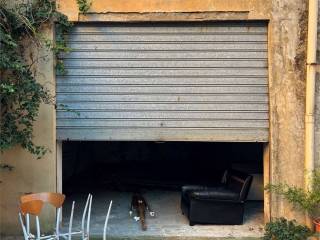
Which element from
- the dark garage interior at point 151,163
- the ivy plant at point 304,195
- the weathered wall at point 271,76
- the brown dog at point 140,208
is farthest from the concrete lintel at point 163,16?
the dark garage interior at point 151,163

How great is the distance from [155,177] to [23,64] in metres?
5.48

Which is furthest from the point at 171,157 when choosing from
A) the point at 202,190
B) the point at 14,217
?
the point at 14,217

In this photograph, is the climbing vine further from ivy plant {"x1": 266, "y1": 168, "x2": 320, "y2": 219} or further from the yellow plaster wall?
ivy plant {"x1": 266, "y1": 168, "x2": 320, "y2": 219}

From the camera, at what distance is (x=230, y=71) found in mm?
6637

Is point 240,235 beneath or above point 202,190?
beneath

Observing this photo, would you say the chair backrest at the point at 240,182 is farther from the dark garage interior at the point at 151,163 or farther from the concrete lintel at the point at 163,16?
the concrete lintel at the point at 163,16

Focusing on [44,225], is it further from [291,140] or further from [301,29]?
[301,29]

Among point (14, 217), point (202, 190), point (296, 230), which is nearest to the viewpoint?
point (296, 230)

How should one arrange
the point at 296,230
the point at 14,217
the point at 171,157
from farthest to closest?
the point at 171,157
the point at 14,217
the point at 296,230

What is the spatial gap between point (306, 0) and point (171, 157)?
29.1ft

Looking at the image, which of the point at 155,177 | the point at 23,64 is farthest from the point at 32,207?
the point at 155,177

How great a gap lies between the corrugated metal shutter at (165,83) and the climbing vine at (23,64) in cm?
36

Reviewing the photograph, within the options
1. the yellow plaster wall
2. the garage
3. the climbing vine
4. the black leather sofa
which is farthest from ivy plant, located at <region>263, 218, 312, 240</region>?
the climbing vine

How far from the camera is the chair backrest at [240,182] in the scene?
698cm
